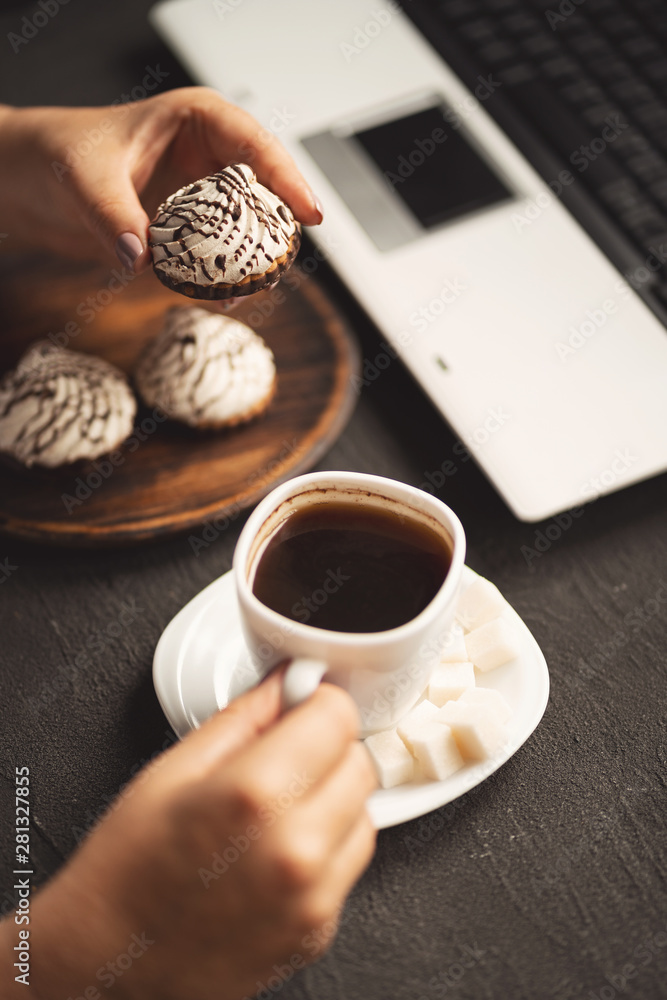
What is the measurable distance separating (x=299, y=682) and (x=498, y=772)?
232mm

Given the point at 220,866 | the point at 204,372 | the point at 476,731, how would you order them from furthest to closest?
the point at 204,372 → the point at 476,731 → the point at 220,866

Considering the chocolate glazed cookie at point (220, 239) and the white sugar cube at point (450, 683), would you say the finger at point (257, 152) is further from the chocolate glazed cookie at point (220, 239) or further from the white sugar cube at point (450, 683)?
the white sugar cube at point (450, 683)

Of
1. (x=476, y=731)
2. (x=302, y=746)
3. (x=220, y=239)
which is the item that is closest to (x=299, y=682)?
(x=302, y=746)

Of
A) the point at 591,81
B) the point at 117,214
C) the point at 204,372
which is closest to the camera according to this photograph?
the point at 117,214

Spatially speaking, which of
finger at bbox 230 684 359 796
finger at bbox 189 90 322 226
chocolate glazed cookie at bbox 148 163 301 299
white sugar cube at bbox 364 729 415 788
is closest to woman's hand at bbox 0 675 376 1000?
finger at bbox 230 684 359 796

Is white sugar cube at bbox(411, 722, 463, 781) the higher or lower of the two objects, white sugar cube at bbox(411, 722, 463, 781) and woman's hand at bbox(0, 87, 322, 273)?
the lower

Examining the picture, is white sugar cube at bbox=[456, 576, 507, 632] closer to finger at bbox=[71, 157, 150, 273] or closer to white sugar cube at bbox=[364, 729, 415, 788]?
white sugar cube at bbox=[364, 729, 415, 788]

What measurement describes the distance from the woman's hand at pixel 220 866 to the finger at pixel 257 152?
1.38ft

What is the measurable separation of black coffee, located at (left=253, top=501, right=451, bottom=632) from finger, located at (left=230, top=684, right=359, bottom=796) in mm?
105

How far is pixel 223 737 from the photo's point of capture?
0.46 metres

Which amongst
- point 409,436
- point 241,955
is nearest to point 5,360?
point 409,436

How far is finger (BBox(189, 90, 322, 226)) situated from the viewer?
707 millimetres

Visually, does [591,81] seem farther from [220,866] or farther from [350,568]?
[220,866]

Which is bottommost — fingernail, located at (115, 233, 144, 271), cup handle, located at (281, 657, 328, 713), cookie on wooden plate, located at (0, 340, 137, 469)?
cup handle, located at (281, 657, 328, 713)
